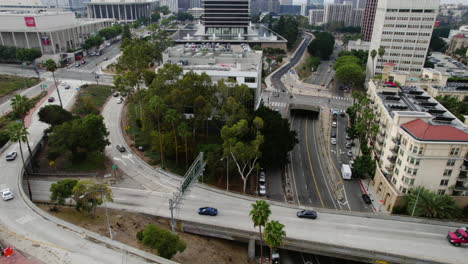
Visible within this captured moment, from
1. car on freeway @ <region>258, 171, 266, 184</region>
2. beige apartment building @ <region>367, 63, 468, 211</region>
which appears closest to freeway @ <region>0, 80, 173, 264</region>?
car on freeway @ <region>258, 171, 266, 184</region>

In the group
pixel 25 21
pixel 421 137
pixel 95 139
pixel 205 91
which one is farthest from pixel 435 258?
pixel 25 21

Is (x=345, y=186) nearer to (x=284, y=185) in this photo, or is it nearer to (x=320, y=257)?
(x=284, y=185)

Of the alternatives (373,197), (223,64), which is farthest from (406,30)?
(373,197)

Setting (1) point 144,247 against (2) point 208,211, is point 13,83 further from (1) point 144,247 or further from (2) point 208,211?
(2) point 208,211

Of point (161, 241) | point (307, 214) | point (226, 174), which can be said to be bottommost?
point (226, 174)

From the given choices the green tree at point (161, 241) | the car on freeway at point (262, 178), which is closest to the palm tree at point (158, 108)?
the car on freeway at point (262, 178)

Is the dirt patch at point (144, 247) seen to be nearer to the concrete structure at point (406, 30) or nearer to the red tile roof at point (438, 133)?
the red tile roof at point (438, 133)
